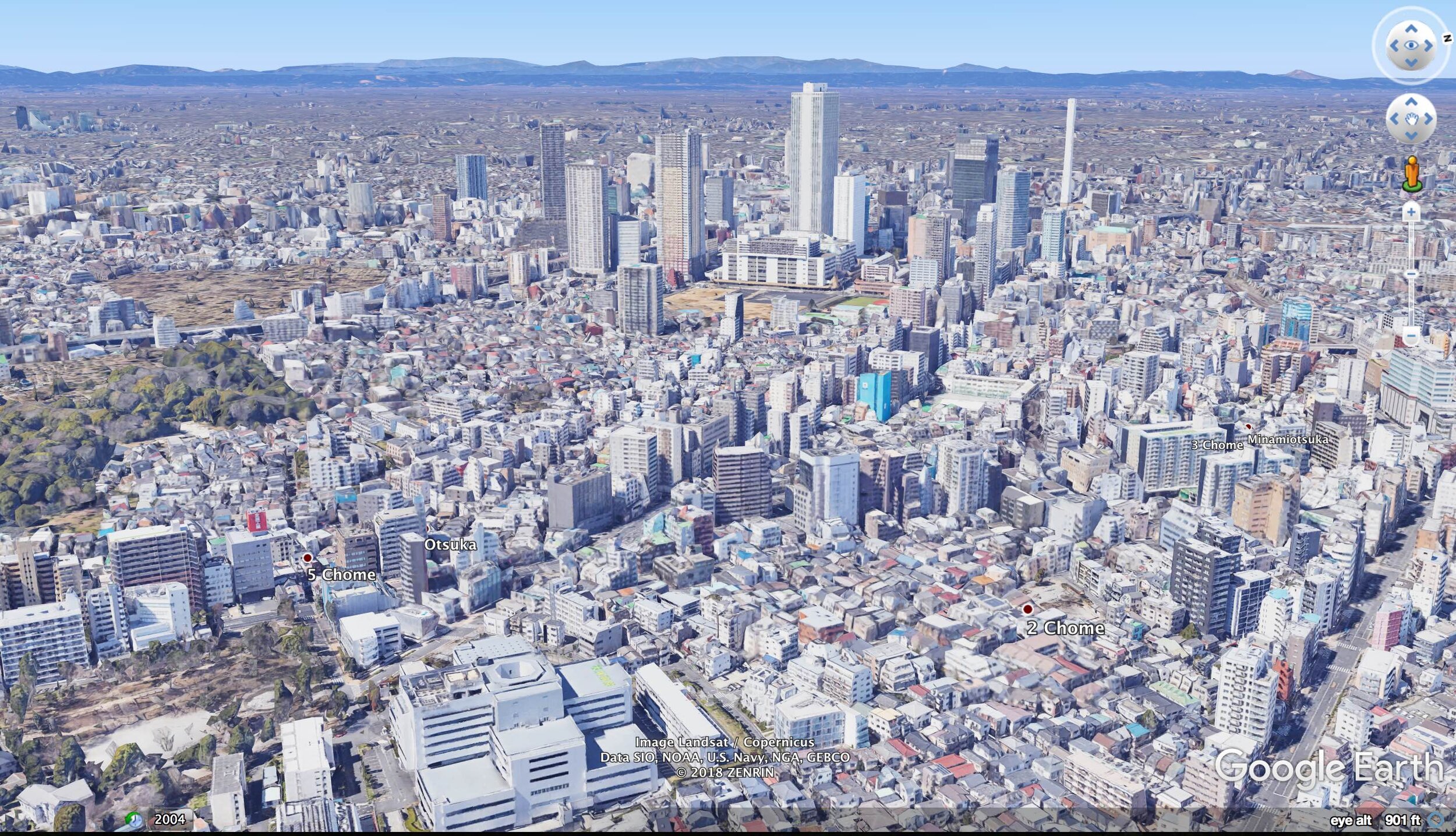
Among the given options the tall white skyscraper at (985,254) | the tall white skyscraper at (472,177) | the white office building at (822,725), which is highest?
the tall white skyscraper at (472,177)

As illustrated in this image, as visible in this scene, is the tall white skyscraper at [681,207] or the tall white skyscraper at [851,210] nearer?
the tall white skyscraper at [681,207]

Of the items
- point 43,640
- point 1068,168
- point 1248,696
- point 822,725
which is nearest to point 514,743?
point 822,725

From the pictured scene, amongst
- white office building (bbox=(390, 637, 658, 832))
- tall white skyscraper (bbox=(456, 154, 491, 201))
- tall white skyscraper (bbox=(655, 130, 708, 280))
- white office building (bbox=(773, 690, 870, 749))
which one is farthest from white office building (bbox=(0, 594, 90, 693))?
tall white skyscraper (bbox=(456, 154, 491, 201))

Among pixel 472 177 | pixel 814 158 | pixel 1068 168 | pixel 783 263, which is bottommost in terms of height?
pixel 783 263

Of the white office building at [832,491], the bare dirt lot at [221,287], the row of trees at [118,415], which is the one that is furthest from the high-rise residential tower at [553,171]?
the white office building at [832,491]

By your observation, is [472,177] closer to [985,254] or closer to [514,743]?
[985,254]

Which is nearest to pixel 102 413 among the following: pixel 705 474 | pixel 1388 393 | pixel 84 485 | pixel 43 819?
pixel 84 485

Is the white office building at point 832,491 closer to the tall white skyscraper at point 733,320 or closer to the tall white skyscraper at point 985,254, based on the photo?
the tall white skyscraper at point 733,320
